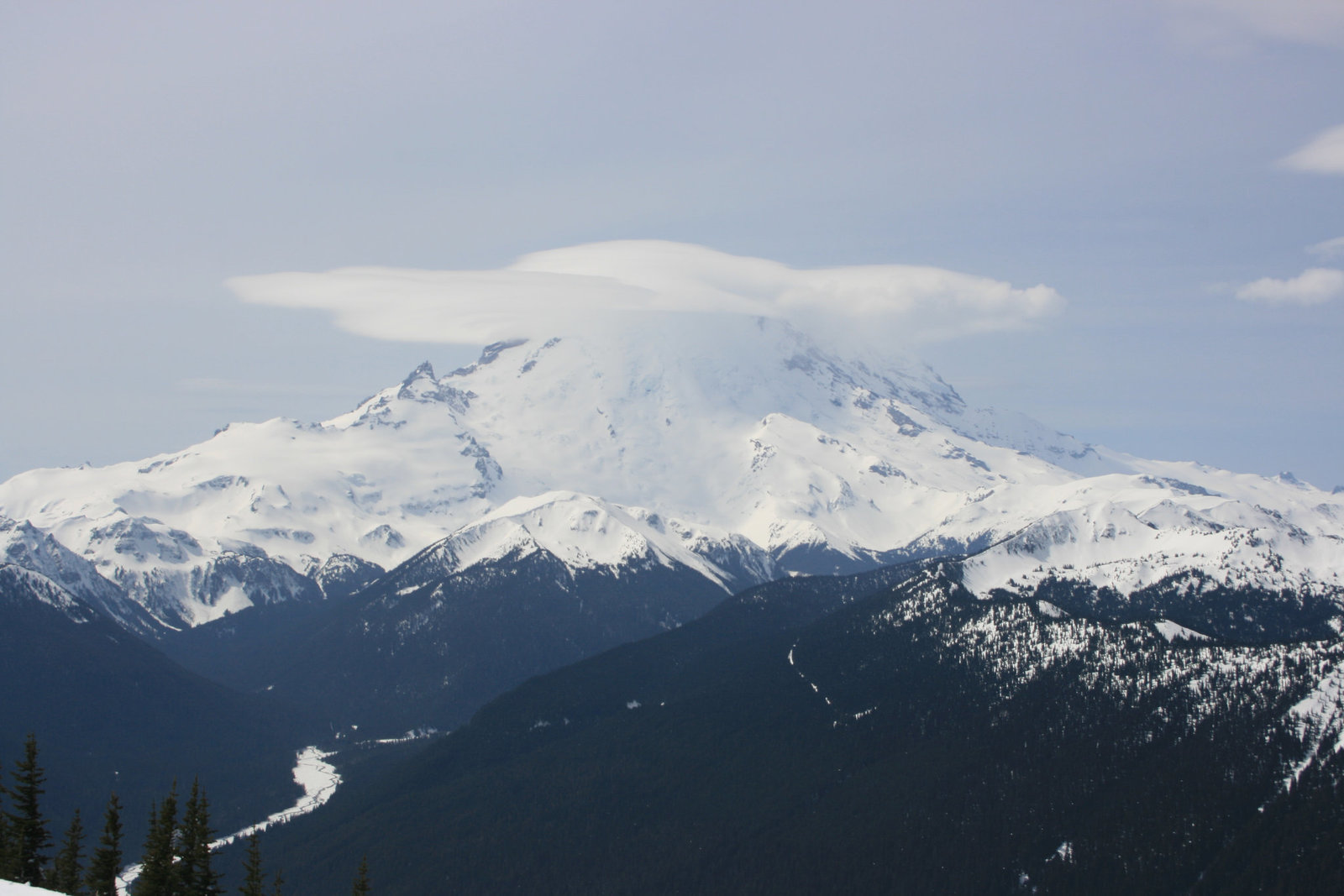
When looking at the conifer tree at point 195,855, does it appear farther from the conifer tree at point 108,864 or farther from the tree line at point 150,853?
the conifer tree at point 108,864

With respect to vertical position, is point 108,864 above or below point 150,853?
below

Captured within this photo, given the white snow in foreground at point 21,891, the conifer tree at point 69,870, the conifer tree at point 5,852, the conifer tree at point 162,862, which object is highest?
the white snow in foreground at point 21,891

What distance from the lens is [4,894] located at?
68875 mm

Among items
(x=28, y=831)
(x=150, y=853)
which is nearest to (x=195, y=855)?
(x=150, y=853)

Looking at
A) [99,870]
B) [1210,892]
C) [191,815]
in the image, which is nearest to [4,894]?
[191,815]

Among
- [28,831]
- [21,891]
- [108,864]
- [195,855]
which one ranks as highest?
[21,891]

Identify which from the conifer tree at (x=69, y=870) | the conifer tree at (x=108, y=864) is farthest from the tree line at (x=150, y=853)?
the conifer tree at (x=69, y=870)

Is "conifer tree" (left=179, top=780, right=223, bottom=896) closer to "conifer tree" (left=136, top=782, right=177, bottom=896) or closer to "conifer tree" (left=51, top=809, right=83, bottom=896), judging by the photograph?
"conifer tree" (left=136, top=782, right=177, bottom=896)

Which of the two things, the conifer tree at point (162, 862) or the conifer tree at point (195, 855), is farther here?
the conifer tree at point (195, 855)

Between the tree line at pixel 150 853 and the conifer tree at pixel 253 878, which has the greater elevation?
the tree line at pixel 150 853

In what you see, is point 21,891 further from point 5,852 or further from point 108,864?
point 5,852

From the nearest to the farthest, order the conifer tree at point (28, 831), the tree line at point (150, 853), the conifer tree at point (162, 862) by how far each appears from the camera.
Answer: the conifer tree at point (162, 862), the tree line at point (150, 853), the conifer tree at point (28, 831)

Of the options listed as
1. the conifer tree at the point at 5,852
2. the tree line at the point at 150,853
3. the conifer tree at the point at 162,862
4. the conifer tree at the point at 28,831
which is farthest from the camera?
the conifer tree at the point at 28,831

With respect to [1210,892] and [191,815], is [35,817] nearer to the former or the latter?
[191,815]
